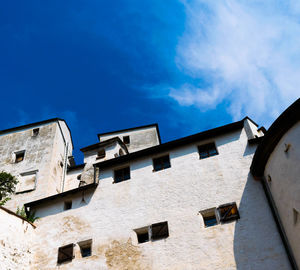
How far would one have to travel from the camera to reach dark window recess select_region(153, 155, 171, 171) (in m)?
20.6

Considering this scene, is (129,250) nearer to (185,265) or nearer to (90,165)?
(185,265)

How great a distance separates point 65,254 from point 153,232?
505 cm

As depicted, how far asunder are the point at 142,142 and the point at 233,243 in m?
20.8

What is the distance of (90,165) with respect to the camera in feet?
102

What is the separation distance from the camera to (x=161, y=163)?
20859 mm

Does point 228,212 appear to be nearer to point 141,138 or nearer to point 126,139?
point 141,138

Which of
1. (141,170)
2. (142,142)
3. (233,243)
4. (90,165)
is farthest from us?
(142,142)

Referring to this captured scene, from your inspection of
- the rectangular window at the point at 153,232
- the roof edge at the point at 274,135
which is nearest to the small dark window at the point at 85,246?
the rectangular window at the point at 153,232

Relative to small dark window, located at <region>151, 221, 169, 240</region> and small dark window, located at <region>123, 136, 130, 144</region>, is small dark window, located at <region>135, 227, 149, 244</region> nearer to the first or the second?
small dark window, located at <region>151, 221, 169, 240</region>

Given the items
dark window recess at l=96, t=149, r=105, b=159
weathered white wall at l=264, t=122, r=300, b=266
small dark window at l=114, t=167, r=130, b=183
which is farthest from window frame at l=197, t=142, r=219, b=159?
dark window recess at l=96, t=149, r=105, b=159

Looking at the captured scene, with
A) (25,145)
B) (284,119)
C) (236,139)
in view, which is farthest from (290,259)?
(25,145)

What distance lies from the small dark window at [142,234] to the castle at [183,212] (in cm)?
5

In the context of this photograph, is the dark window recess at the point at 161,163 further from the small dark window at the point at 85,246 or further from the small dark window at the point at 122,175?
the small dark window at the point at 85,246

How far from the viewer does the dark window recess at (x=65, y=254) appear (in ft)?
60.5
